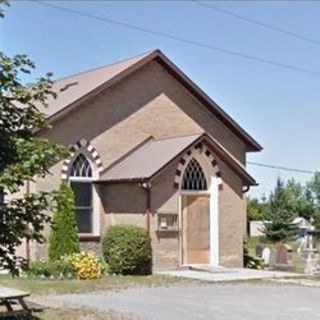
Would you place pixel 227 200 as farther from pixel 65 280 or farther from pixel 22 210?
pixel 22 210

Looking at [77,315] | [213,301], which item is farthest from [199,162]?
[77,315]

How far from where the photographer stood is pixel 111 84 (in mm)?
25328

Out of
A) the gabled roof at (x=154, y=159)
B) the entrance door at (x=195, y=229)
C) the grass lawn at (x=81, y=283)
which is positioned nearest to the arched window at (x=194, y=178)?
the entrance door at (x=195, y=229)

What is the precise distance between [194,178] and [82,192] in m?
4.00

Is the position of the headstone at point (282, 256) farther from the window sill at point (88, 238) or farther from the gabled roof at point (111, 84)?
the window sill at point (88, 238)

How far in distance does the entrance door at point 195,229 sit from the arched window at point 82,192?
3.26 metres

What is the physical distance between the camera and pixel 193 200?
2567cm

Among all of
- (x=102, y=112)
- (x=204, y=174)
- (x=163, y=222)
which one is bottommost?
(x=163, y=222)

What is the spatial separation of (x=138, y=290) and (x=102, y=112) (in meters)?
8.45

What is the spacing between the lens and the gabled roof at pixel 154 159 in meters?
23.9

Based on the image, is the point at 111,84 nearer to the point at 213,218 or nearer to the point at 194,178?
the point at 194,178

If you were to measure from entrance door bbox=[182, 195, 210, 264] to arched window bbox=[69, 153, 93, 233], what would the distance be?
326 centimetres

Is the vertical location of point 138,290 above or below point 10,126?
below

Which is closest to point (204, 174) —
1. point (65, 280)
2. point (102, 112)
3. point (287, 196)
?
point (102, 112)
